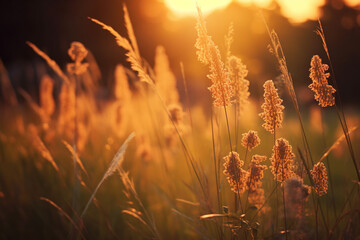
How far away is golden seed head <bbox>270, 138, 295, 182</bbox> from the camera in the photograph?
0.97m

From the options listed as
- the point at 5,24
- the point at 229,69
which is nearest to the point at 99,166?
the point at 229,69

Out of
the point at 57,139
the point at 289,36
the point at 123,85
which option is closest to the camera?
the point at 123,85

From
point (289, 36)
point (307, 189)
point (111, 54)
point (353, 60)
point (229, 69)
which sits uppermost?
point (111, 54)

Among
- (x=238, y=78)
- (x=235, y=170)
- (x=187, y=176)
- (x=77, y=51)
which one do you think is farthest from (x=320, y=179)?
(x=187, y=176)

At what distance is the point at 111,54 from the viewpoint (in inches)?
496

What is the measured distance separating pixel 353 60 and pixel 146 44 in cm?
933

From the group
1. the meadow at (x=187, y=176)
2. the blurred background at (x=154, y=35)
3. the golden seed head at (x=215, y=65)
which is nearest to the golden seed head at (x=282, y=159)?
the meadow at (x=187, y=176)

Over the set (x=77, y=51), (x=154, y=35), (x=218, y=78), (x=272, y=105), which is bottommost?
(x=272, y=105)

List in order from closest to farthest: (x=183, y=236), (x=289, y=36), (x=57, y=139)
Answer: (x=183, y=236) → (x=57, y=139) → (x=289, y=36)

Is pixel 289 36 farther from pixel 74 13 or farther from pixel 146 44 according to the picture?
pixel 74 13

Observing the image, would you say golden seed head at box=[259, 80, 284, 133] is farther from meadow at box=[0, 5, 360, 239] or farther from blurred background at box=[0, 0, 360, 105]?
blurred background at box=[0, 0, 360, 105]

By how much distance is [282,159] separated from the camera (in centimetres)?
98

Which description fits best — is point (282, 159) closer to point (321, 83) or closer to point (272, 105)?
point (272, 105)

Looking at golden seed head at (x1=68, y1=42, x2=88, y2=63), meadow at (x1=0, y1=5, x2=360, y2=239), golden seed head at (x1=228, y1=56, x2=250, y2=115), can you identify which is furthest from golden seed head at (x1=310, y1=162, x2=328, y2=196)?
golden seed head at (x1=68, y1=42, x2=88, y2=63)
